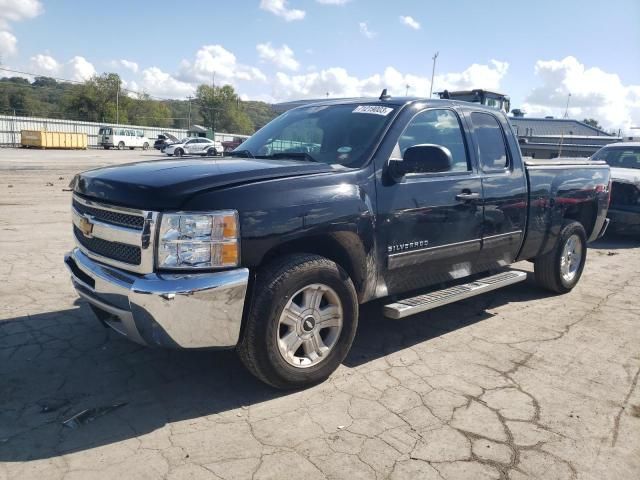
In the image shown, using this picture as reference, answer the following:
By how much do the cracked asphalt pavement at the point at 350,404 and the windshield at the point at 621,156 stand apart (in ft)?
21.5

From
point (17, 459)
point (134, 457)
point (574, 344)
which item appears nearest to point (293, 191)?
point (134, 457)

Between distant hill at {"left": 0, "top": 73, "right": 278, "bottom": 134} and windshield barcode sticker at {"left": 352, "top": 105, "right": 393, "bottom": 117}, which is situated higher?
distant hill at {"left": 0, "top": 73, "right": 278, "bottom": 134}

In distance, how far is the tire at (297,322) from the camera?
3064 mm

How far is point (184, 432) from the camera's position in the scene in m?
2.88

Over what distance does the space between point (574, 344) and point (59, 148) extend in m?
43.9

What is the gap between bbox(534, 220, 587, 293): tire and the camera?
5703 mm

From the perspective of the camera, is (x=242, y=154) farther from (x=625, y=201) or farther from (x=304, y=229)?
(x=625, y=201)

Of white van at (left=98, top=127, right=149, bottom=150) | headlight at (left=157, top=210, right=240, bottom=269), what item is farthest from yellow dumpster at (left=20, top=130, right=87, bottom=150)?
headlight at (left=157, top=210, right=240, bottom=269)

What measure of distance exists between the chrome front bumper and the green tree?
9923cm

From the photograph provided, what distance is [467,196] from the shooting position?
169 inches

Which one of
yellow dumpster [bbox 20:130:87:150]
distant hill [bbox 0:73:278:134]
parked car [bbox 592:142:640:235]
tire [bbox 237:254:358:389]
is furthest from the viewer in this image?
distant hill [bbox 0:73:278:134]

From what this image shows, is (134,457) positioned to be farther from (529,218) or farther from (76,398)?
(529,218)

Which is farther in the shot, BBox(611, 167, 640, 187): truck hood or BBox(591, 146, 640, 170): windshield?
BBox(591, 146, 640, 170): windshield

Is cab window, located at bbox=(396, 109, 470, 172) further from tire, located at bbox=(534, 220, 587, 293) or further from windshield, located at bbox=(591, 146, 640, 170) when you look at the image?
windshield, located at bbox=(591, 146, 640, 170)
